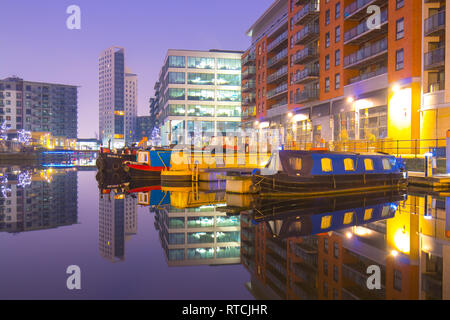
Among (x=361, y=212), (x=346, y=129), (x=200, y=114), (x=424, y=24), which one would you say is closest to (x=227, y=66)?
(x=200, y=114)

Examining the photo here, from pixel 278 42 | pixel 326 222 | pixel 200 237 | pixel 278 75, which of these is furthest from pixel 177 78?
pixel 200 237

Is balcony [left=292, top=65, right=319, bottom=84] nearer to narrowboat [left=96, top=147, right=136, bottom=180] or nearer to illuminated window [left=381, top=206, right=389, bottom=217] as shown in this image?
narrowboat [left=96, top=147, right=136, bottom=180]

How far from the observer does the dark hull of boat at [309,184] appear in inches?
727

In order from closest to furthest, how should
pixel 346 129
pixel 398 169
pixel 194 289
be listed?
pixel 194 289 → pixel 398 169 → pixel 346 129

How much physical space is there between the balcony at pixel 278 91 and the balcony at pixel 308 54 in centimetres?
719

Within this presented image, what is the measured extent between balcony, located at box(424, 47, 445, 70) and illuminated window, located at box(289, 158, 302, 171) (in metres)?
18.4

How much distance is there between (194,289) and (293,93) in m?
50.3

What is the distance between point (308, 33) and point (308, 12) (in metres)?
2.59

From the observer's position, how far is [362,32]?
38469 mm

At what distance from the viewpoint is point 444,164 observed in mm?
25688

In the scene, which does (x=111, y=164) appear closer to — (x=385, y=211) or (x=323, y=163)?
(x=323, y=163)

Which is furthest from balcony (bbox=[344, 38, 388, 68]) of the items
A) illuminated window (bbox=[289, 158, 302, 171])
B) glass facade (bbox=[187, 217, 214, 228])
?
glass facade (bbox=[187, 217, 214, 228])

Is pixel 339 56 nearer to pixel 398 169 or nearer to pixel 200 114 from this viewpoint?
pixel 398 169

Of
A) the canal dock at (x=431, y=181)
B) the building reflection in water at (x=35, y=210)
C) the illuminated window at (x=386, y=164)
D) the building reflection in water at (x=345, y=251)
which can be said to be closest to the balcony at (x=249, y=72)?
the canal dock at (x=431, y=181)
